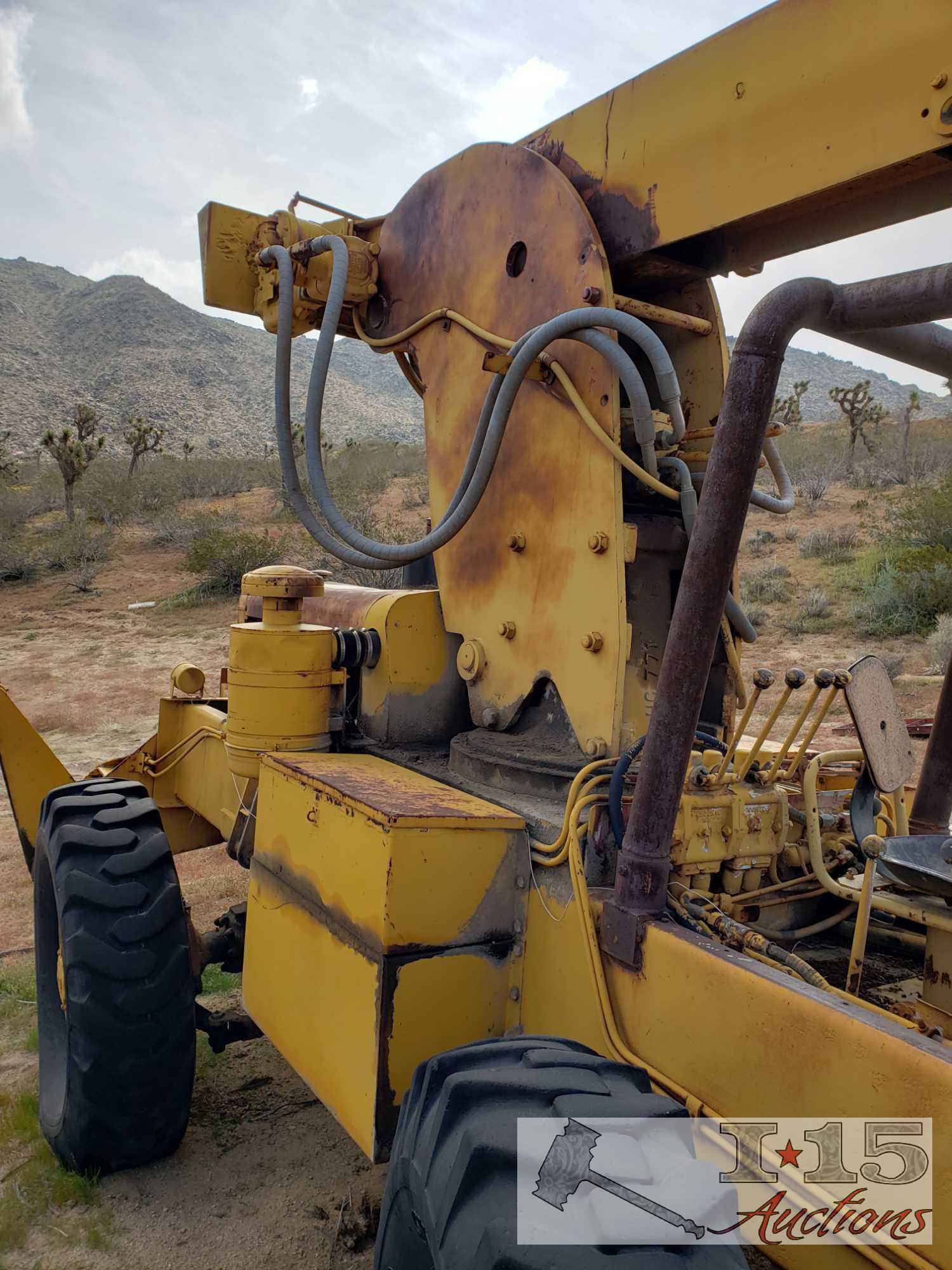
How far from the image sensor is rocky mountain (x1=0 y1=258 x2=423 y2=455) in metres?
56.0

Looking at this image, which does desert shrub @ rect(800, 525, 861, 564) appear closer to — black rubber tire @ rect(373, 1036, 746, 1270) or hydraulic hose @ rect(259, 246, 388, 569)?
hydraulic hose @ rect(259, 246, 388, 569)

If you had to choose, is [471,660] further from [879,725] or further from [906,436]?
[906,436]

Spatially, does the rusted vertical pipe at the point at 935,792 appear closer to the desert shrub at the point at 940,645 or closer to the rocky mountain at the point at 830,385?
the desert shrub at the point at 940,645

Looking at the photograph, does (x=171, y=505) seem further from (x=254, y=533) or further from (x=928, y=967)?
(x=928, y=967)

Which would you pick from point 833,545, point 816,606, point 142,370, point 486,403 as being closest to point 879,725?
point 486,403

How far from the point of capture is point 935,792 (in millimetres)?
2791

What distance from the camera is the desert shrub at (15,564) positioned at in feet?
67.2

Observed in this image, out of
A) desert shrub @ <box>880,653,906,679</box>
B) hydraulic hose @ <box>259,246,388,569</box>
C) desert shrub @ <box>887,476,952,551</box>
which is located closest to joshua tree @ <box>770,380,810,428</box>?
desert shrub @ <box>887,476,952,551</box>

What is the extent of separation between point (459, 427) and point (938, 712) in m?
1.71

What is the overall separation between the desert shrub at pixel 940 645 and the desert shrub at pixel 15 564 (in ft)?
57.7

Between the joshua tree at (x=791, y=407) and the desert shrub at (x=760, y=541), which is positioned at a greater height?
the joshua tree at (x=791, y=407)

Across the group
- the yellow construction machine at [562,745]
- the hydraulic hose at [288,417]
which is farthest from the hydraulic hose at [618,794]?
the hydraulic hose at [288,417]

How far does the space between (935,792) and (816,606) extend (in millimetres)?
11630

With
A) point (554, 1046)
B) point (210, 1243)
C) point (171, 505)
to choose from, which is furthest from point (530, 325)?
point (171, 505)
